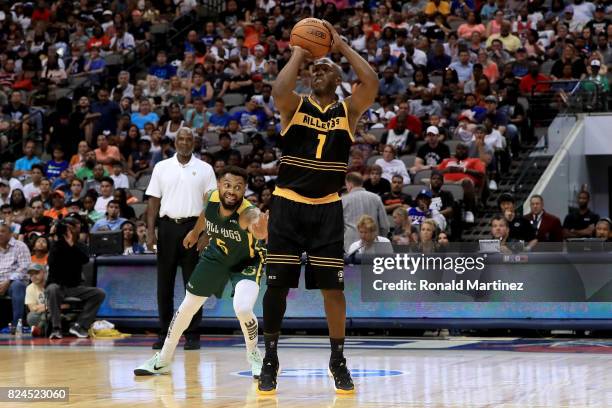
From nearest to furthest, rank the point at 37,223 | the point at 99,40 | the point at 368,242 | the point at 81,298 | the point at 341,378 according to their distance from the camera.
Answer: the point at 341,378 → the point at 368,242 → the point at 81,298 → the point at 37,223 → the point at 99,40

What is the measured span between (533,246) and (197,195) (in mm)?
3955

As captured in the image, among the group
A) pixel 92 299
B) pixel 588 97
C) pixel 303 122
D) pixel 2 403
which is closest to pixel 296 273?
pixel 303 122

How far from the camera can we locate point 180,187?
36.3 ft

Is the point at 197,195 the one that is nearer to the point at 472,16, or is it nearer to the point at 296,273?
the point at 296,273

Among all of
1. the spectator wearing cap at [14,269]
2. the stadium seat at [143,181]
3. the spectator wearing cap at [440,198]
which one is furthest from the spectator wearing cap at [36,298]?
the spectator wearing cap at [440,198]

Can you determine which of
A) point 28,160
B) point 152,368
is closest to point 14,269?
point 28,160

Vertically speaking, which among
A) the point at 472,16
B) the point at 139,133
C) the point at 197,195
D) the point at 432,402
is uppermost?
the point at 472,16

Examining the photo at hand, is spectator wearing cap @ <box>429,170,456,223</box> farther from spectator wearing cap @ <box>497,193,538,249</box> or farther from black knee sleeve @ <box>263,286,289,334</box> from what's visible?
black knee sleeve @ <box>263,286,289,334</box>

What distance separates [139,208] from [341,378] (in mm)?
10361

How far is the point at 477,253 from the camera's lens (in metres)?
12.7

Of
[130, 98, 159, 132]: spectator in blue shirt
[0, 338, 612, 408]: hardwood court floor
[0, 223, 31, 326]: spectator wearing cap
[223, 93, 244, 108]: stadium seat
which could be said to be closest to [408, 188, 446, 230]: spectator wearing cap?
[0, 338, 612, 408]: hardwood court floor

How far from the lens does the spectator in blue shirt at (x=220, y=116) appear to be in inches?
792

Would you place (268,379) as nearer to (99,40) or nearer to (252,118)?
(252,118)

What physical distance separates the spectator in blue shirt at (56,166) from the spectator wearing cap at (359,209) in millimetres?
7867
